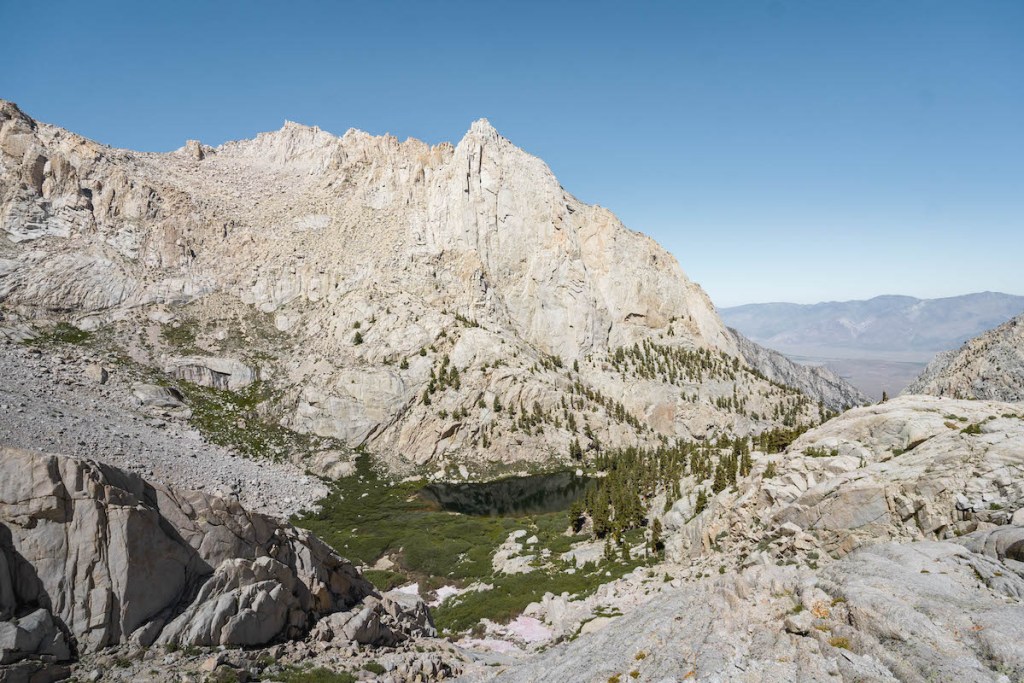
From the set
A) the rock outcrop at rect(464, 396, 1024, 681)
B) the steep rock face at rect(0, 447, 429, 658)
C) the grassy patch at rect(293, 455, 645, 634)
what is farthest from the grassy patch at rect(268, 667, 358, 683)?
the grassy patch at rect(293, 455, 645, 634)

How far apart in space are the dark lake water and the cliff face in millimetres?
8414

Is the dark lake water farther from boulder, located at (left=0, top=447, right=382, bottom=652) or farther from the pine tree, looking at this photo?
boulder, located at (left=0, top=447, right=382, bottom=652)

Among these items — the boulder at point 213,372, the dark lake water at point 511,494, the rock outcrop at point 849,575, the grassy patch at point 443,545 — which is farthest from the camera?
the boulder at point 213,372

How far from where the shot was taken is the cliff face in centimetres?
10500

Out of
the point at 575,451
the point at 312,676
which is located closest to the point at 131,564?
the point at 312,676

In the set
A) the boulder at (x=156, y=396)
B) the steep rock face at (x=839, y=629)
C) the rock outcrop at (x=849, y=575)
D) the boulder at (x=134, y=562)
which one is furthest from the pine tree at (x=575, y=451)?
the boulder at (x=134, y=562)

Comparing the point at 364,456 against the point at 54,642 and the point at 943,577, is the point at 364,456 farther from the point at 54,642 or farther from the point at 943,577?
the point at 943,577

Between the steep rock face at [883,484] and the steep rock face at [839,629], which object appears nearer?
the steep rock face at [839,629]

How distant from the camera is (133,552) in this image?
773 inches

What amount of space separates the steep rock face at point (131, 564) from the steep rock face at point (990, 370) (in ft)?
416

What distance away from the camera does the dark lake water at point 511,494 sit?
265 ft

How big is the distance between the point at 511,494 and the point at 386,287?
6498 cm

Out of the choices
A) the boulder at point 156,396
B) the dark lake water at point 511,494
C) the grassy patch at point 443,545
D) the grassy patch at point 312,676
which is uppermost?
the boulder at point 156,396

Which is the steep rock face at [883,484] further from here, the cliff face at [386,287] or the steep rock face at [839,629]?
the cliff face at [386,287]
